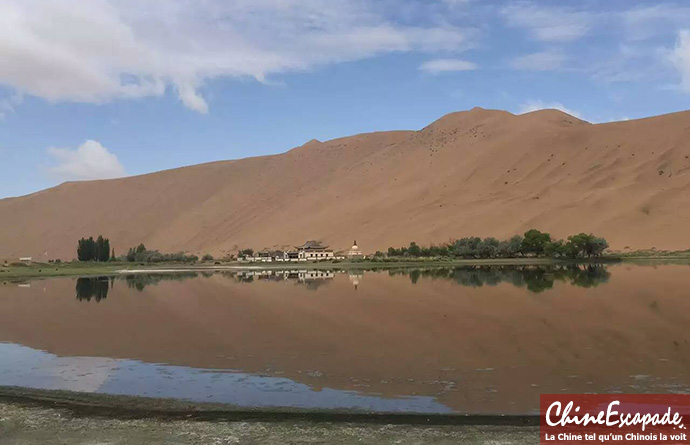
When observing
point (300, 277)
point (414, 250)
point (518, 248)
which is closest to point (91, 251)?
point (414, 250)

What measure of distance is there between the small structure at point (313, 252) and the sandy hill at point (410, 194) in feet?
16.6

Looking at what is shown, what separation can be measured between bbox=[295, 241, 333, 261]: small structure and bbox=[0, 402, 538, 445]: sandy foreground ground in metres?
84.9

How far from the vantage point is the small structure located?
95500 millimetres

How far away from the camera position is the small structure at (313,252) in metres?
95.5

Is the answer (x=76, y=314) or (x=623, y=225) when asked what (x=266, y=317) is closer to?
(x=76, y=314)

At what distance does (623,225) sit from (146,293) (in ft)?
211

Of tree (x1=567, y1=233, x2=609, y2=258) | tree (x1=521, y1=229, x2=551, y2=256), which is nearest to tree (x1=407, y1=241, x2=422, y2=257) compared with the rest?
tree (x1=521, y1=229, x2=551, y2=256)

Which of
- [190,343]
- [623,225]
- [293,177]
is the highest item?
[293,177]

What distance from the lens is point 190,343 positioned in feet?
60.8

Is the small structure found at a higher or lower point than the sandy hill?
lower

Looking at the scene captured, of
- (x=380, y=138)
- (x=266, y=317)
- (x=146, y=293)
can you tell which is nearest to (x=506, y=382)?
(x=266, y=317)

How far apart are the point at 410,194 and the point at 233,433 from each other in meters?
102

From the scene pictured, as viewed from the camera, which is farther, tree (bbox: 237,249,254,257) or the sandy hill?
tree (bbox: 237,249,254,257)

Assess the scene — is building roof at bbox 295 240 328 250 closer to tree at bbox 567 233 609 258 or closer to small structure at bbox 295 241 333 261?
small structure at bbox 295 241 333 261
